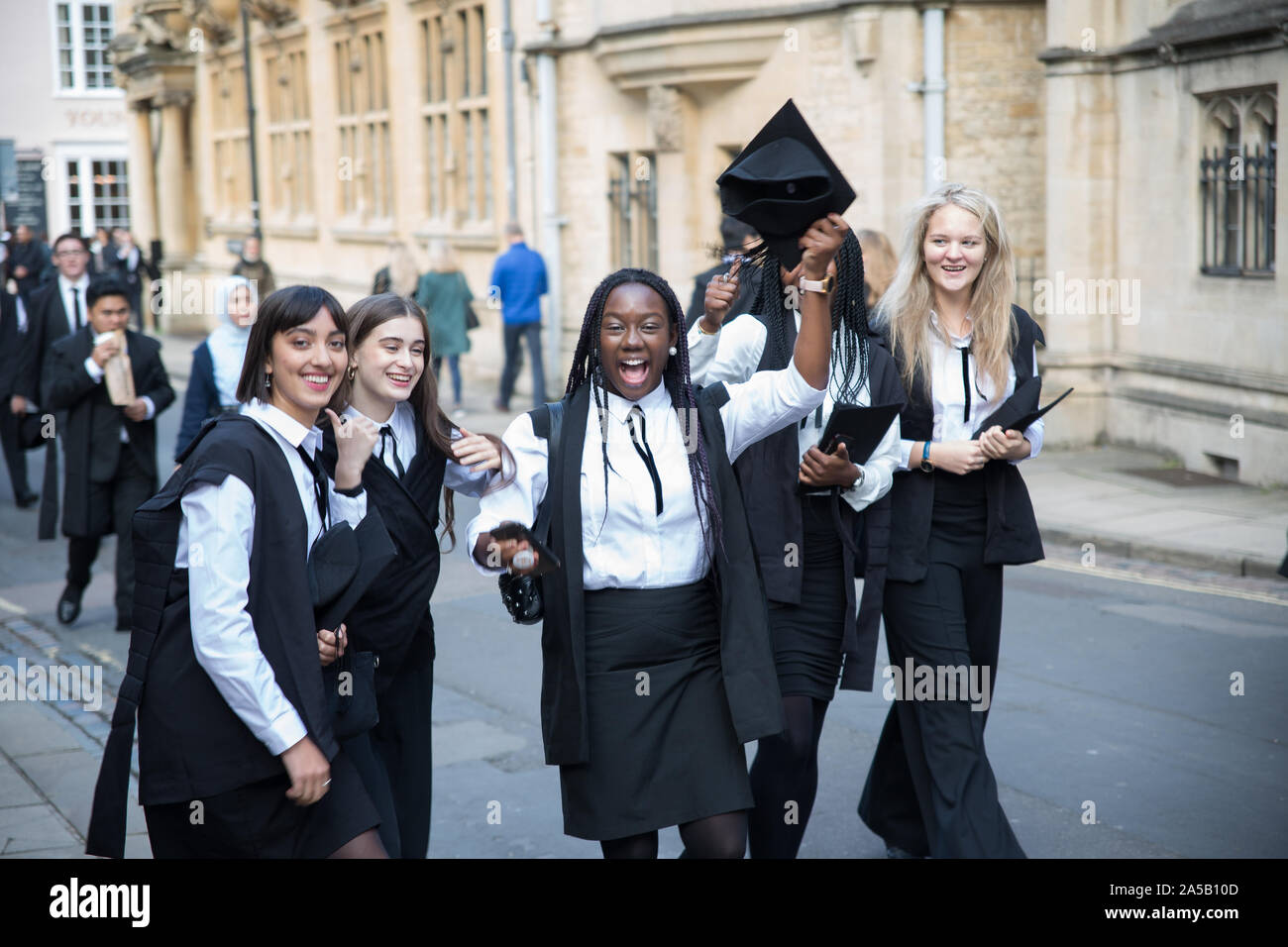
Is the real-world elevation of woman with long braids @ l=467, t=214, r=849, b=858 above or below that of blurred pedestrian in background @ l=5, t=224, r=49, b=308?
below

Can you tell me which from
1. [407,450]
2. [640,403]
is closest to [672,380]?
[640,403]

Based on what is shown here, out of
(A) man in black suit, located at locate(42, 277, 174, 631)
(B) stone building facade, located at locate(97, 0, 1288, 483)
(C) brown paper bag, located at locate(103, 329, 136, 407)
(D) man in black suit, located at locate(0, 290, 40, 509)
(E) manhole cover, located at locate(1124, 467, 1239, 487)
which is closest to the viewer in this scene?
(C) brown paper bag, located at locate(103, 329, 136, 407)

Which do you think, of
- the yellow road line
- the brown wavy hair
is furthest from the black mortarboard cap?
the yellow road line

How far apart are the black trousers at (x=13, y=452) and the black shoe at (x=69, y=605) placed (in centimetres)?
403

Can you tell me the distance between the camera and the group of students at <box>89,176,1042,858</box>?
3.34 m

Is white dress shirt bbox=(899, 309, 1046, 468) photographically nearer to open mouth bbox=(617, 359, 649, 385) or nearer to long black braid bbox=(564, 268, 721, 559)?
long black braid bbox=(564, 268, 721, 559)

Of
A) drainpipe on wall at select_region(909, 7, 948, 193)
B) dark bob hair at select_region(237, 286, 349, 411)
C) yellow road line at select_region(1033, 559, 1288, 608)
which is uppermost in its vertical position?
drainpipe on wall at select_region(909, 7, 948, 193)

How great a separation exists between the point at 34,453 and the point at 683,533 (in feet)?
48.2

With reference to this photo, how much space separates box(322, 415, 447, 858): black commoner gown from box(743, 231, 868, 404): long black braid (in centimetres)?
113

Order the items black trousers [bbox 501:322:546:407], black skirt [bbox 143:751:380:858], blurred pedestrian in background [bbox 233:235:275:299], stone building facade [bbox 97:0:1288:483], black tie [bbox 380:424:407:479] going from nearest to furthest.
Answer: black skirt [bbox 143:751:380:858] → black tie [bbox 380:424:407:479] → stone building facade [bbox 97:0:1288:483] → blurred pedestrian in background [bbox 233:235:275:299] → black trousers [bbox 501:322:546:407]

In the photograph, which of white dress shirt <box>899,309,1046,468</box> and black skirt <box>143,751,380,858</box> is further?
white dress shirt <box>899,309,1046,468</box>

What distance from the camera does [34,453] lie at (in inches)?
659

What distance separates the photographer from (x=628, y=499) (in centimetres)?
362

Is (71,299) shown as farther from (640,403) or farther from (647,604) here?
(647,604)
